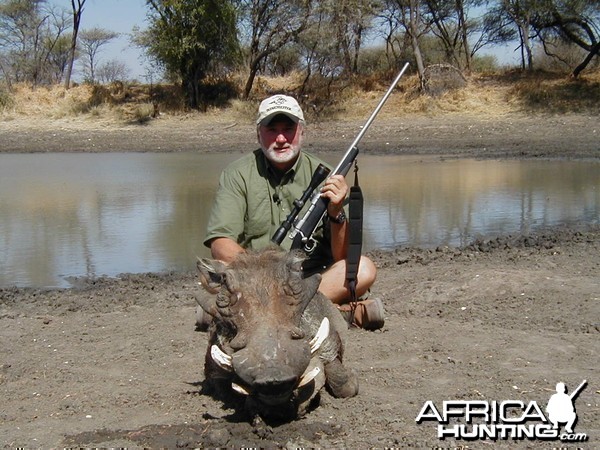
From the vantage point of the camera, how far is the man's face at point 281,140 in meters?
5.20

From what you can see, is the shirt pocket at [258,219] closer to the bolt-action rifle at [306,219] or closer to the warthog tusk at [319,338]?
→ the bolt-action rifle at [306,219]

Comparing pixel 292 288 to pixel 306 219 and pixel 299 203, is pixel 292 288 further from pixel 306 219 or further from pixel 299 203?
pixel 299 203

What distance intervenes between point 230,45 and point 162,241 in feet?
75.7

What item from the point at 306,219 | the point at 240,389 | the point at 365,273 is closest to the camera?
the point at 240,389

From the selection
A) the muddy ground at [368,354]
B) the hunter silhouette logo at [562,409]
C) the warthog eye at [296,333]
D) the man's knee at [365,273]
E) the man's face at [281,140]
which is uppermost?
the man's face at [281,140]

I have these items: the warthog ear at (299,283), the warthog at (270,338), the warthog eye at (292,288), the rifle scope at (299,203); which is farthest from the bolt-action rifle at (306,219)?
the warthog eye at (292,288)

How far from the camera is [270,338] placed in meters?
3.58

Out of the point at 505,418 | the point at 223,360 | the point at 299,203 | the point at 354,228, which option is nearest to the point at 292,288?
the point at 223,360

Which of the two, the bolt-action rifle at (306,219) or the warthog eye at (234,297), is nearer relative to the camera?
the warthog eye at (234,297)

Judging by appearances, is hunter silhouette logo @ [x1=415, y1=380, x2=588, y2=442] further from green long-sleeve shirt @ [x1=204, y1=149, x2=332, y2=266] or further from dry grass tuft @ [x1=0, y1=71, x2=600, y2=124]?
dry grass tuft @ [x1=0, y1=71, x2=600, y2=124]

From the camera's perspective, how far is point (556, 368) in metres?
4.68

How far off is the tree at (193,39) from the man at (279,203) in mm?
26193

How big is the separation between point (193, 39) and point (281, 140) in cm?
2710

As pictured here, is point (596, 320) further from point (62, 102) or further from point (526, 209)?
point (62, 102)
